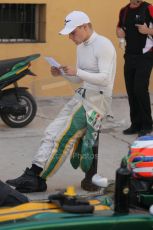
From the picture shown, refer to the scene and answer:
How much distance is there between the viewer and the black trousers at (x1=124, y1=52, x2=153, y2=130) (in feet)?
24.5

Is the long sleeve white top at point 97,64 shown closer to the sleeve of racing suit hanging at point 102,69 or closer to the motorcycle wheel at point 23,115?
the sleeve of racing suit hanging at point 102,69

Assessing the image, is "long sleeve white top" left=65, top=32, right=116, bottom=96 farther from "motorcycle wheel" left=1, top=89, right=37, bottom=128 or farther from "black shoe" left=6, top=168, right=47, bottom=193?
"motorcycle wheel" left=1, top=89, right=37, bottom=128

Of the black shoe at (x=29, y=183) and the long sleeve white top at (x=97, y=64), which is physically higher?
the long sleeve white top at (x=97, y=64)

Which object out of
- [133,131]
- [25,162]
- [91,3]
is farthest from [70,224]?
[91,3]

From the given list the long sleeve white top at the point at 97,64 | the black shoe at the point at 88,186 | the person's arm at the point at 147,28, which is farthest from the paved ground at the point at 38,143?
the person's arm at the point at 147,28

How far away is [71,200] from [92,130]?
7.00 feet

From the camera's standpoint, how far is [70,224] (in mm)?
2900

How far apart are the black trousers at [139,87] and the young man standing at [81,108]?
209 centimetres

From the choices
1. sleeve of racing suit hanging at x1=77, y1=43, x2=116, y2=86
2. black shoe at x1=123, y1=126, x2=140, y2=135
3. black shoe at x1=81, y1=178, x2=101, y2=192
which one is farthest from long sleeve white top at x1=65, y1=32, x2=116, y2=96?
black shoe at x1=123, y1=126, x2=140, y2=135

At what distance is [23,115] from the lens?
7793 mm

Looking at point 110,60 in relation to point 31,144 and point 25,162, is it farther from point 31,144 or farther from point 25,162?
point 31,144

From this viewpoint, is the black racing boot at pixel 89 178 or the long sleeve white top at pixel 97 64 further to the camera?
the black racing boot at pixel 89 178

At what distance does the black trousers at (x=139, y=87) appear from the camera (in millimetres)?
7473

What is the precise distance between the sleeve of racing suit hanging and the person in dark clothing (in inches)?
82.3
